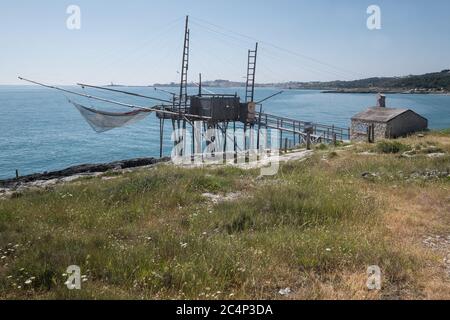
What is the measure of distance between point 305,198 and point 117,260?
5752 millimetres

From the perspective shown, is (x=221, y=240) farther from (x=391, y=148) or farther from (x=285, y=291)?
(x=391, y=148)

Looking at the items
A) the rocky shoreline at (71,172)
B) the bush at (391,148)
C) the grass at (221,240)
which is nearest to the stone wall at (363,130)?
the bush at (391,148)

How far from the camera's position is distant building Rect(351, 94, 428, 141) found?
35.9m

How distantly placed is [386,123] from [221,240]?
32028 millimetres

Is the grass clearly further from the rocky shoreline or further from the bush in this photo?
the rocky shoreline

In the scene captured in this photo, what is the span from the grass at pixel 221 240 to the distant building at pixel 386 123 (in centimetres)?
2389

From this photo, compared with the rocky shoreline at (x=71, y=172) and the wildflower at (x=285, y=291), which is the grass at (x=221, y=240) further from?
the rocky shoreline at (x=71, y=172)

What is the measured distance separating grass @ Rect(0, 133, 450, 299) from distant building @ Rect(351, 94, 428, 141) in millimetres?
23888

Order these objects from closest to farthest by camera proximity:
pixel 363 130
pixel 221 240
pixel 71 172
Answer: pixel 221 240 < pixel 71 172 < pixel 363 130

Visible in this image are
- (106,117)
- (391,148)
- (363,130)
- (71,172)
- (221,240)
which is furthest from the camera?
(363,130)

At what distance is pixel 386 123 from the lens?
117 feet

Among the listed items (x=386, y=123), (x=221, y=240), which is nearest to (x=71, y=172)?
(x=386, y=123)

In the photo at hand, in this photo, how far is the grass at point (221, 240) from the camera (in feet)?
19.2

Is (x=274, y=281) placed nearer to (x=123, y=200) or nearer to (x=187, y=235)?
(x=187, y=235)
